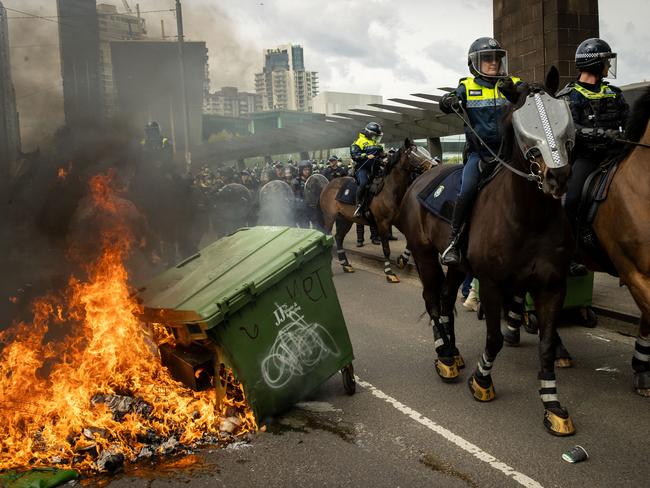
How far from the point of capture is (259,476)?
4469 mm

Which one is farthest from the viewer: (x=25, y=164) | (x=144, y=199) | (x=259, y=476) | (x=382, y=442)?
(x=144, y=199)

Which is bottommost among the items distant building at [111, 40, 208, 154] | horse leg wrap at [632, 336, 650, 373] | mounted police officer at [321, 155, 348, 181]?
horse leg wrap at [632, 336, 650, 373]

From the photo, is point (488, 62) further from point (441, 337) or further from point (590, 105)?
point (441, 337)

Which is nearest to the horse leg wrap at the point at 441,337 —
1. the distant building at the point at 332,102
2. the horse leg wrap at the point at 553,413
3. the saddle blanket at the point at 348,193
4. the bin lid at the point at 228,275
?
the horse leg wrap at the point at 553,413

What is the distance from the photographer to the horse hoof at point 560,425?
4840mm

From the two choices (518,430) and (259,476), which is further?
(518,430)

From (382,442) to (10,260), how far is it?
13.0 feet

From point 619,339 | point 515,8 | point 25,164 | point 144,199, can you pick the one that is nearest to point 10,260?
point 25,164

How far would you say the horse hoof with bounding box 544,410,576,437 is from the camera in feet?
15.9

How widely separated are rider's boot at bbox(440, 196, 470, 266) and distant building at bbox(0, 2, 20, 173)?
183 inches

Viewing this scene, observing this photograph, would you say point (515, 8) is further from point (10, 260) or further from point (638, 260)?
point (10, 260)

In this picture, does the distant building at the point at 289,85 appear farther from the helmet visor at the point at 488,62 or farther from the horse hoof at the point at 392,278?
the helmet visor at the point at 488,62

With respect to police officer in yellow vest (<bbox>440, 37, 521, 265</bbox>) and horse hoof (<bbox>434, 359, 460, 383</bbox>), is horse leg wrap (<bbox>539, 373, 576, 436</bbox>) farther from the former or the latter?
police officer in yellow vest (<bbox>440, 37, 521, 265</bbox>)

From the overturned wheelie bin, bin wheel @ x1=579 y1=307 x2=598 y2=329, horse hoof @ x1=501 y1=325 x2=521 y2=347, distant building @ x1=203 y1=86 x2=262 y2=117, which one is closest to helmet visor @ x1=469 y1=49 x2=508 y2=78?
the overturned wheelie bin
